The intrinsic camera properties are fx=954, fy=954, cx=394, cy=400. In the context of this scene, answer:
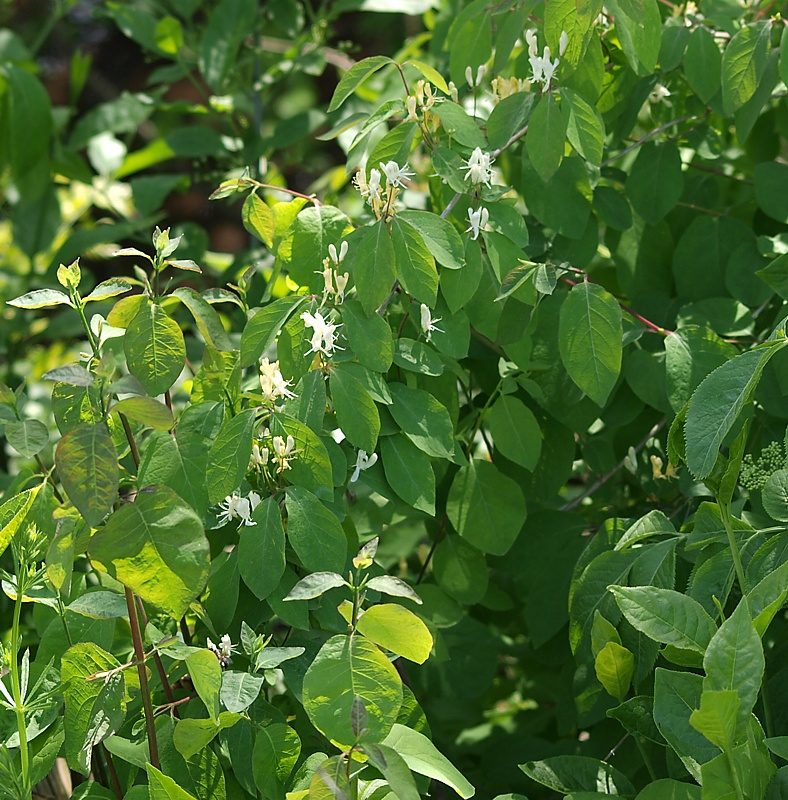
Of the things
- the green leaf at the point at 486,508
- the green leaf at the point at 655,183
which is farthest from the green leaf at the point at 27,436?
the green leaf at the point at 655,183

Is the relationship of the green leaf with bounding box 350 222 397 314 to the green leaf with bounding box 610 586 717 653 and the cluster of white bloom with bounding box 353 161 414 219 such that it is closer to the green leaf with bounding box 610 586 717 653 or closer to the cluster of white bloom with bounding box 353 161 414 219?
the cluster of white bloom with bounding box 353 161 414 219

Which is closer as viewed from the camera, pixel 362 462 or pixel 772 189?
pixel 362 462

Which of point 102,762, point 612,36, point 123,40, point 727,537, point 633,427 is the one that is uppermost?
point 612,36

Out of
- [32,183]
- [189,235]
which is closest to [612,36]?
[189,235]

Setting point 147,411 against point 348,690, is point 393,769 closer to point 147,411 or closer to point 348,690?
point 348,690

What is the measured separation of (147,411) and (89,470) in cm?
5

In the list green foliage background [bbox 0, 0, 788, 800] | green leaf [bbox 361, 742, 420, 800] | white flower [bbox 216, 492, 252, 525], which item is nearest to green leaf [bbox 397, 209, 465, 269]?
green foliage background [bbox 0, 0, 788, 800]

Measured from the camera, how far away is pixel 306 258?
0.73 m

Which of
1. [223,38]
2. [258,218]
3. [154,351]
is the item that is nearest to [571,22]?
[258,218]

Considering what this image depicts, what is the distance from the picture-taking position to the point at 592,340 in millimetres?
690

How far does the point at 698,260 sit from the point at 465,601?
40cm

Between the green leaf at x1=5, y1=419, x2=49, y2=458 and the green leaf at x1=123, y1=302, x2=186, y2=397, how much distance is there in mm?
67

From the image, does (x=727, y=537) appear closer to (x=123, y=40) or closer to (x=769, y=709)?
(x=769, y=709)

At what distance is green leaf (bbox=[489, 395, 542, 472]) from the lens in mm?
756
